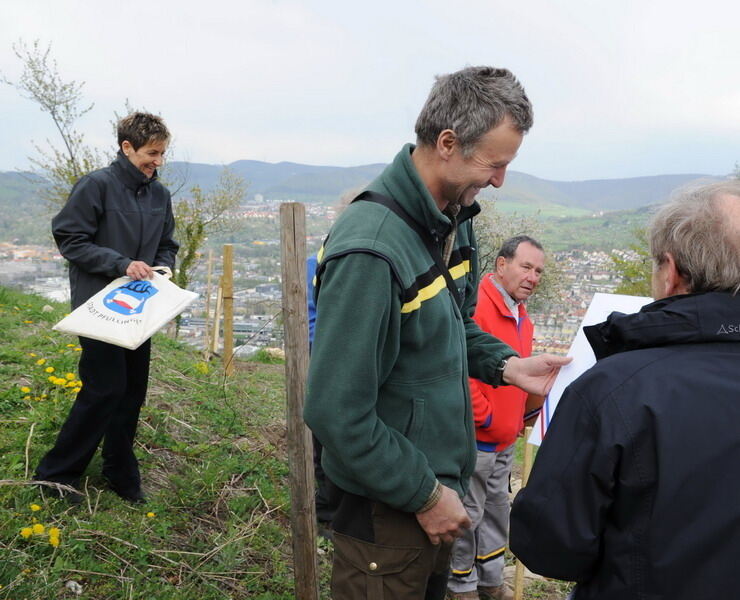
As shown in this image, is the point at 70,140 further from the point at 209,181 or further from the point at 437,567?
the point at 437,567

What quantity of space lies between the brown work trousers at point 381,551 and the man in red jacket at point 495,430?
175 cm

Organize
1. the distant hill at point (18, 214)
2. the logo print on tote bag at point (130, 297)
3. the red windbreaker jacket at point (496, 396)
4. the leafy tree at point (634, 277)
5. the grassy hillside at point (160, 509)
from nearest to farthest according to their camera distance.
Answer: the grassy hillside at point (160, 509)
the logo print on tote bag at point (130, 297)
the red windbreaker jacket at point (496, 396)
the distant hill at point (18, 214)
the leafy tree at point (634, 277)

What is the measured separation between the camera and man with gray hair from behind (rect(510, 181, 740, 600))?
1.40 meters

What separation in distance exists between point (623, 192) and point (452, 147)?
77689 mm

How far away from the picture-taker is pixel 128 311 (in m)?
3.31

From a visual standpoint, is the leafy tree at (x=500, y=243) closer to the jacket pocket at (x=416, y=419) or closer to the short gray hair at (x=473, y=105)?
the short gray hair at (x=473, y=105)

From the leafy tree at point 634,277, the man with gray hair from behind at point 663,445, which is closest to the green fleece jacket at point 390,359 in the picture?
the man with gray hair from behind at point 663,445

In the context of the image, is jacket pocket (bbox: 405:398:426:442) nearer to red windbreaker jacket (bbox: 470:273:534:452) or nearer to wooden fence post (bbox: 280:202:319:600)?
wooden fence post (bbox: 280:202:319:600)

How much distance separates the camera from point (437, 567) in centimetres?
216

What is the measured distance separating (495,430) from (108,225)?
8.43ft

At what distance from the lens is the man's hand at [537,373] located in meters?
2.38

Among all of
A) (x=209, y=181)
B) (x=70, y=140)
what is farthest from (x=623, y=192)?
(x=70, y=140)

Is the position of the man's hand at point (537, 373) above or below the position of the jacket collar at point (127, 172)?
below

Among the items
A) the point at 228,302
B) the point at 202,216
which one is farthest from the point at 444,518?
the point at 202,216
